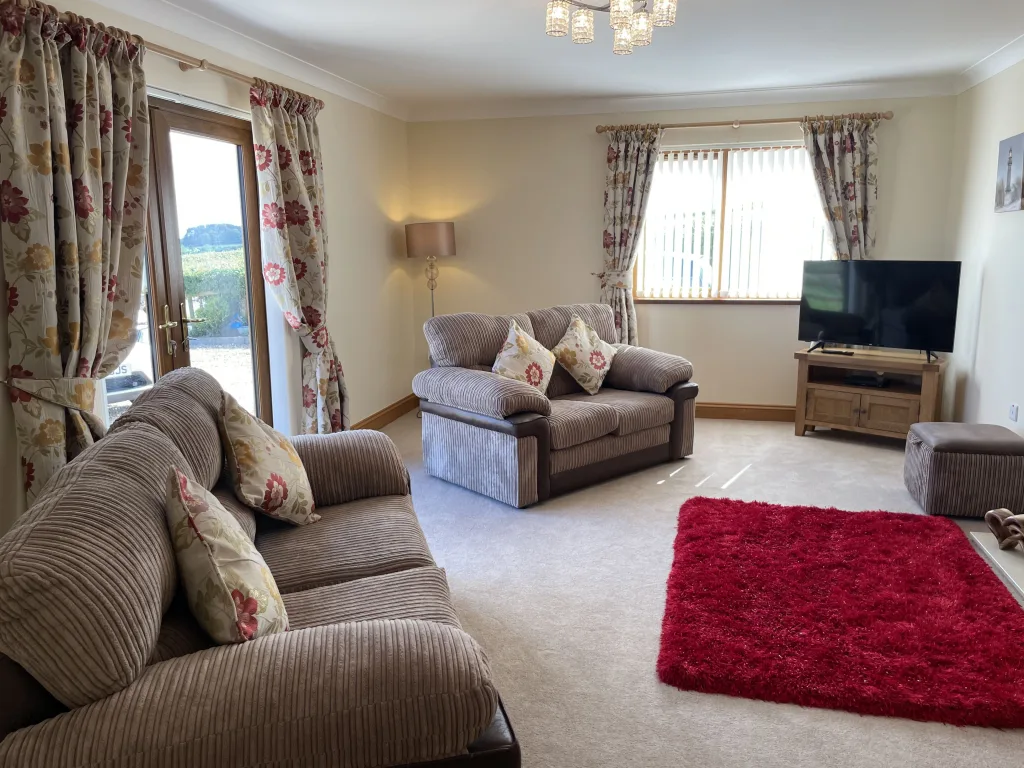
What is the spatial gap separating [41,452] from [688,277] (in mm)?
4598

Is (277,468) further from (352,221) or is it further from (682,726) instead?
(352,221)

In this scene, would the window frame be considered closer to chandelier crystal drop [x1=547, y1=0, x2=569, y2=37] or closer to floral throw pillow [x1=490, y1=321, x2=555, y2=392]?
floral throw pillow [x1=490, y1=321, x2=555, y2=392]

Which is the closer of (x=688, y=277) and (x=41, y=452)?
(x=41, y=452)

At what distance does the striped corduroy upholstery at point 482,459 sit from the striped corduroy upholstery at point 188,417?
1.74m

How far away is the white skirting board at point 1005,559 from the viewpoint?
9.70 feet

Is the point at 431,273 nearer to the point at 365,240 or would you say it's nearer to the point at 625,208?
the point at 365,240

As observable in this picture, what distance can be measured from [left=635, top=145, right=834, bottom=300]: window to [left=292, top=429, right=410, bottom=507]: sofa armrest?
3.65 m

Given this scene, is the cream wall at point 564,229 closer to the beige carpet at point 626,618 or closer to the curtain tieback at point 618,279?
the curtain tieback at point 618,279

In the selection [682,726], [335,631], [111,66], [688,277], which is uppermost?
[111,66]

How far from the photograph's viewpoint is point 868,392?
5039 millimetres

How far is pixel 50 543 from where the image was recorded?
51.9 inches

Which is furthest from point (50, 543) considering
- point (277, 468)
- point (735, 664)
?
point (735, 664)

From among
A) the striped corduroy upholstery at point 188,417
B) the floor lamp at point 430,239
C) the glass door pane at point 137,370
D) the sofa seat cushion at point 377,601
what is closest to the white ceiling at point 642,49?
the floor lamp at point 430,239

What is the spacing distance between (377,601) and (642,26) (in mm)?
2333
